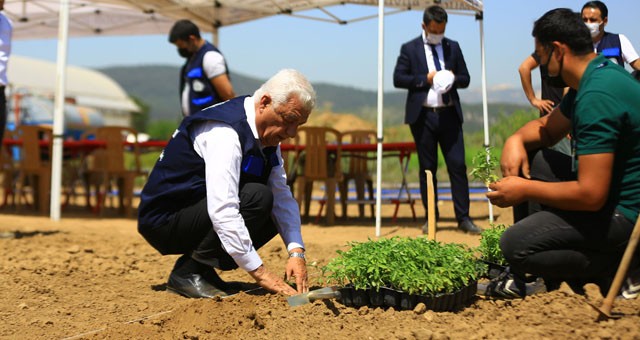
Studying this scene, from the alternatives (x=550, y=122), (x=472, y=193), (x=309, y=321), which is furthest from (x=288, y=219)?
(x=472, y=193)

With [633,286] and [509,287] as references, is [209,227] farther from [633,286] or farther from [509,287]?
[633,286]

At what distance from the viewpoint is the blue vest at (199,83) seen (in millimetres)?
7234

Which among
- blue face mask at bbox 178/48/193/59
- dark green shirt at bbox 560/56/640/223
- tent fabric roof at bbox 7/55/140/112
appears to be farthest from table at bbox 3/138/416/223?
tent fabric roof at bbox 7/55/140/112

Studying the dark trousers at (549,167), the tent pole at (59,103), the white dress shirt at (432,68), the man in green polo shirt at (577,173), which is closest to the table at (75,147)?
the tent pole at (59,103)

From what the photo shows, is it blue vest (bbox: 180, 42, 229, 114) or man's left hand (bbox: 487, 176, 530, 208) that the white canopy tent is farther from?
man's left hand (bbox: 487, 176, 530, 208)

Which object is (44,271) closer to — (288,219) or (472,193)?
(288,219)

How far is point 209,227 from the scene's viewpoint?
4234 mm

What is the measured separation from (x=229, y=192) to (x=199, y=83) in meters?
3.59

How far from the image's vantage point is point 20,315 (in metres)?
4.10

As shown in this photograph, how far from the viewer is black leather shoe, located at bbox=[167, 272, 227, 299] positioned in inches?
173

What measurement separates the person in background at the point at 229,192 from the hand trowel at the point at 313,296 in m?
0.15

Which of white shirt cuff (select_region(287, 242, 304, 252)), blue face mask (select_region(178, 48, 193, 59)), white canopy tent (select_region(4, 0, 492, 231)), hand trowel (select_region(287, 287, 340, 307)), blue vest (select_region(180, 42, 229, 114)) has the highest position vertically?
white canopy tent (select_region(4, 0, 492, 231))

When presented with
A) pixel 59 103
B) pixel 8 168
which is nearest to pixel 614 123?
pixel 59 103

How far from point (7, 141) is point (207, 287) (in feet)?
26.8
